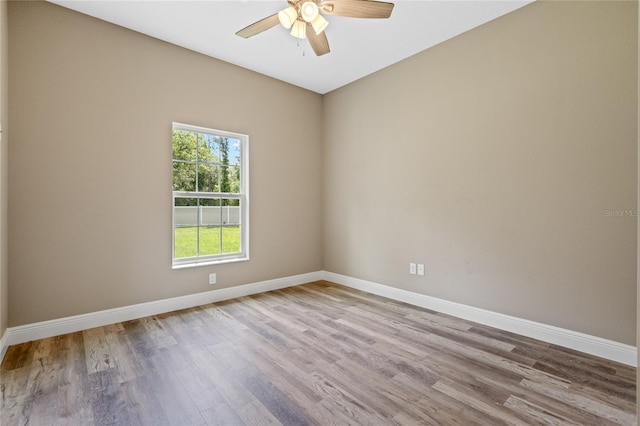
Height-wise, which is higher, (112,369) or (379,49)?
(379,49)

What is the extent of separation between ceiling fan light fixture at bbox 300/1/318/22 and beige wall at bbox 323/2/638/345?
5.79ft

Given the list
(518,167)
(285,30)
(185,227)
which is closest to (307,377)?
(185,227)

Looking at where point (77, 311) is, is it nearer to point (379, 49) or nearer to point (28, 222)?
point (28, 222)

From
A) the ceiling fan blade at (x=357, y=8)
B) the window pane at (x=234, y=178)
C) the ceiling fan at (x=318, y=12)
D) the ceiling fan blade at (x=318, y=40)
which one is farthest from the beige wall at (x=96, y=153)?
the ceiling fan blade at (x=357, y=8)

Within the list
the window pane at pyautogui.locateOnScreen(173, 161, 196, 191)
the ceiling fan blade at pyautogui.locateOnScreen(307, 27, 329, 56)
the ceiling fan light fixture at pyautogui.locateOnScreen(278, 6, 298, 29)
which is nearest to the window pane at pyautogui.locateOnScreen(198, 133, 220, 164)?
the window pane at pyautogui.locateOnScreen(173, 161, 196, 191)

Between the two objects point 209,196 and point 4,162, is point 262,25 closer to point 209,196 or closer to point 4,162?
point 209,196

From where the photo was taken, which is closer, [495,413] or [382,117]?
[495,413]

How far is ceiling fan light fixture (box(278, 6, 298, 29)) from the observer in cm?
222

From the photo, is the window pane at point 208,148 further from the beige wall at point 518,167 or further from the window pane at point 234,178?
the beige wall at point 518,167

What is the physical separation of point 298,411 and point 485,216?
245 centimetres

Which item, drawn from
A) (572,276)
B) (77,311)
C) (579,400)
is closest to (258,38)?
(77,311)

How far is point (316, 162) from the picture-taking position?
4762mm

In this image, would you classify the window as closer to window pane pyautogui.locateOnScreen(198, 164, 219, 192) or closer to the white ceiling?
window pane pyautogui.locateOnScreen(198, 164, 219, 192)

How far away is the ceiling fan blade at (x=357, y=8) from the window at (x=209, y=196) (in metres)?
2.06
